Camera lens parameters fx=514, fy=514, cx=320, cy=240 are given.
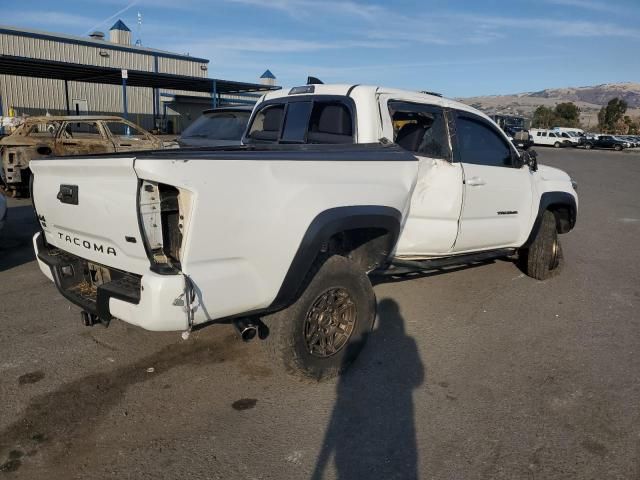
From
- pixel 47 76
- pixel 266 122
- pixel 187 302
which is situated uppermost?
pixel 47 76

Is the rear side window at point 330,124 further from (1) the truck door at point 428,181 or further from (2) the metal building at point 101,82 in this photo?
(2) the metal building at point 101,82

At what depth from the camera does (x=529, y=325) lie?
479 centimetres

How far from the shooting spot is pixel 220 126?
9062 millimetres

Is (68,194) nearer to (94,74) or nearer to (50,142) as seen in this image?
(50,142)

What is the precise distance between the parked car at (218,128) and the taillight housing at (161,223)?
5814mm

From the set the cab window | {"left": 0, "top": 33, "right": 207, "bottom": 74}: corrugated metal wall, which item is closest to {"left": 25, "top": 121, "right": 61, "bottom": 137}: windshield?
the cab window

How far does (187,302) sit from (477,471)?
69.8 inches

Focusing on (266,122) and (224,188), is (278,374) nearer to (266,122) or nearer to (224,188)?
(224,188)

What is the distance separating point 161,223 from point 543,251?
4622 millimetres

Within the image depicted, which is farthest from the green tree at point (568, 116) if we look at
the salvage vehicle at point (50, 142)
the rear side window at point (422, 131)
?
the rear side window at point (422, 131)

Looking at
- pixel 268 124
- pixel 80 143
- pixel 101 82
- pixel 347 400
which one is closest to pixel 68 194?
pixel 347 400

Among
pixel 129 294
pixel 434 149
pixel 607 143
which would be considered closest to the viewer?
pixel 129 294

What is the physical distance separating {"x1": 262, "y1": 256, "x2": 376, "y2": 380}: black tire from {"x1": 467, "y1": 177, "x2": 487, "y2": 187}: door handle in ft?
4.94

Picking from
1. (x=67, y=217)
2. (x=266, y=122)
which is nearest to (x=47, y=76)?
(x=266, y=122)
